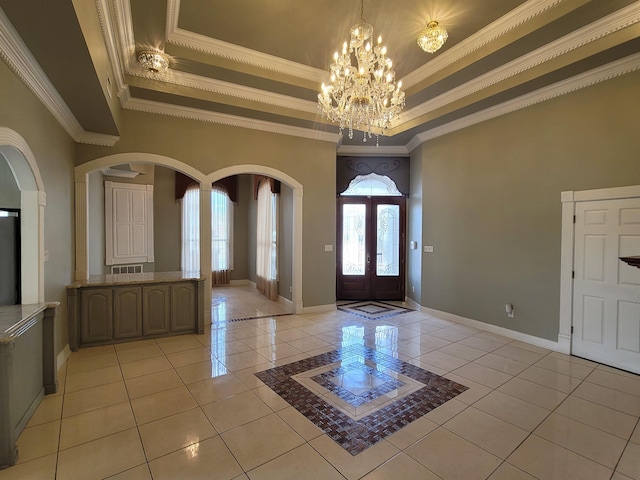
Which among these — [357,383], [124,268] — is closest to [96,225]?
[124,268]

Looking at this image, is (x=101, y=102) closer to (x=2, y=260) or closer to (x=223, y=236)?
(x=2, y=260)

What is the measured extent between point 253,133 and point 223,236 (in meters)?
4.31

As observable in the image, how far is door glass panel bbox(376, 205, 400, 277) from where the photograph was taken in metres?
7.23

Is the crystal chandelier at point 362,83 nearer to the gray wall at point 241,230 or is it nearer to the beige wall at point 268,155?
the beige wall at point 268,155

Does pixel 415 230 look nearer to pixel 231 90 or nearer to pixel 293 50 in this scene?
pixel 293 50

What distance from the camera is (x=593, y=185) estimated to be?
3799 mm

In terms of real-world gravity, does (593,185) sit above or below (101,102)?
below

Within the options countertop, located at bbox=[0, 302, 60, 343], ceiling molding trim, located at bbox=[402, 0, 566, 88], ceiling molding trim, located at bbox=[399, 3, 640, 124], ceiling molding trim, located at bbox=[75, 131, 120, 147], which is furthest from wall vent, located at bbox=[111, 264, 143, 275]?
ceiling molding trim, located at bbox=[399, 3, 640, 124]

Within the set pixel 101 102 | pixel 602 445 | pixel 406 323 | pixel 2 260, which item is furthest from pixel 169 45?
pixel 602 445

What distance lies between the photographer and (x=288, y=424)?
102 inches

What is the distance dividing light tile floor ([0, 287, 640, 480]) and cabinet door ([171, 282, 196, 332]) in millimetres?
466

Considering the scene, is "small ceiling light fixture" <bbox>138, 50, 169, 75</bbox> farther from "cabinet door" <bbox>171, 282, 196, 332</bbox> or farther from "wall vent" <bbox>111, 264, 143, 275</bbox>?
"wall vent" <bbox>111, 264, 143, 275</bbox>

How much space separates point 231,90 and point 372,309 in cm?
468

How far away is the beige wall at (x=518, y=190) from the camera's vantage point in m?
3.68
